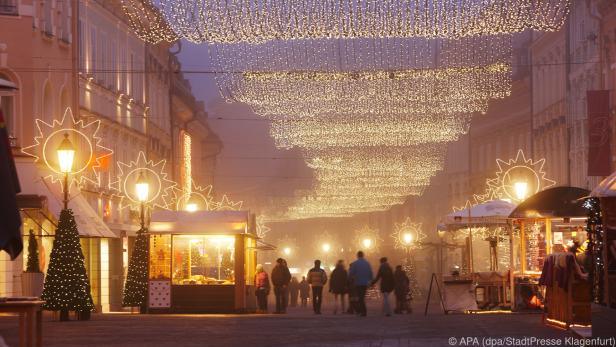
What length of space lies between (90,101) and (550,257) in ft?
92.7

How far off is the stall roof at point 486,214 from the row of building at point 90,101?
9795mm

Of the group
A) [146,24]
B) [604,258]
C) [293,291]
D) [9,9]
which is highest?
[146,24]

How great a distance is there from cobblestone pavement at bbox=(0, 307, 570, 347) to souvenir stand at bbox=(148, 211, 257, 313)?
8.03 metres

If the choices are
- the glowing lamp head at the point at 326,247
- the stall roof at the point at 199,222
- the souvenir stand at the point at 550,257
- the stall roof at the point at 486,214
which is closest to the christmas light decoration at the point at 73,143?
the stall roof at the point at 199,222

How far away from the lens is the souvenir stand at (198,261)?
41594 mm

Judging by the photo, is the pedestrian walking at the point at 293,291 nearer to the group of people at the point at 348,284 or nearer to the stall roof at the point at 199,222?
the group of people at the point at 348,284

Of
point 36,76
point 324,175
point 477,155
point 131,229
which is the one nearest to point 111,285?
point 131,229

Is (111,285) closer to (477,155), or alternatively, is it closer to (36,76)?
(36,76)

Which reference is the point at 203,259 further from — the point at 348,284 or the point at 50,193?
the point at 348,284

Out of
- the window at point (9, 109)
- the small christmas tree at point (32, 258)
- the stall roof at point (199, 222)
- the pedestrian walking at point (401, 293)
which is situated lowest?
the pedestrian walking at point (401, 293)

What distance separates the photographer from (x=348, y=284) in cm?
4462

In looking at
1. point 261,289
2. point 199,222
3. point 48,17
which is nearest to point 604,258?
point 199,222

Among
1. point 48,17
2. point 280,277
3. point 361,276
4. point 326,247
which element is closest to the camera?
point 361,276

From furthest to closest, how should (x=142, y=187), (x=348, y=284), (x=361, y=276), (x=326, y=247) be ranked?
1. (x=326, y=247)
2. (x=348, y=284)
3. (x=361, y=276)
4. (x=142, y=187)
